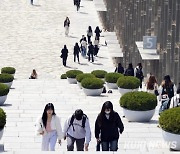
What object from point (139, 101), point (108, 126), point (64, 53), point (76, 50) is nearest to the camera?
point (108, 126)

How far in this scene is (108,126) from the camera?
11.8 meters

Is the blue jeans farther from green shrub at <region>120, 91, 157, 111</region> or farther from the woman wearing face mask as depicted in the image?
green shrub at <region>120, 91, 157, 111</region>

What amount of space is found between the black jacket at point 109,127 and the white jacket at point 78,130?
17 centimetres

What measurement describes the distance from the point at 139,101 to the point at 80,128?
4.16 meters

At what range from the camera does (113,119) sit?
11789 millimetres

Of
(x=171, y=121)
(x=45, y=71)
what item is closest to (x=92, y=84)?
(x=171, y=121)

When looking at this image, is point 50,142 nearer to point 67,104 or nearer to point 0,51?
point 67,104

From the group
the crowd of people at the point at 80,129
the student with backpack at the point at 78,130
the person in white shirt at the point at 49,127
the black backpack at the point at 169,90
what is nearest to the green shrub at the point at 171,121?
the crowd of people at the point at 80,129

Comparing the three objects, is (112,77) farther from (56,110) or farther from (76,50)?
(76,50)

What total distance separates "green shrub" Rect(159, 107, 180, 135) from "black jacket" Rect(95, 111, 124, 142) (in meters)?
1.20

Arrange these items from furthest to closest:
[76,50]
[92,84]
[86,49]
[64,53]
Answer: [86,49] → [76,50] → [64,53] → [92,84]

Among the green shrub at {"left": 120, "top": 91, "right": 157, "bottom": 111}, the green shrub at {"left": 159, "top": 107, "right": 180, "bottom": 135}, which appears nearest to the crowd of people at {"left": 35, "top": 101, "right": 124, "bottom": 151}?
the green shrub at {"left": 159, "top": 107, "right": 180, "bottom": 135}

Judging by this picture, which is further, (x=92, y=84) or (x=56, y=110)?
(x=92, y=84)

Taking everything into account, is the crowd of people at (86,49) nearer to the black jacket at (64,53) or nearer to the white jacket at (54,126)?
the black jacket at (64,53)
